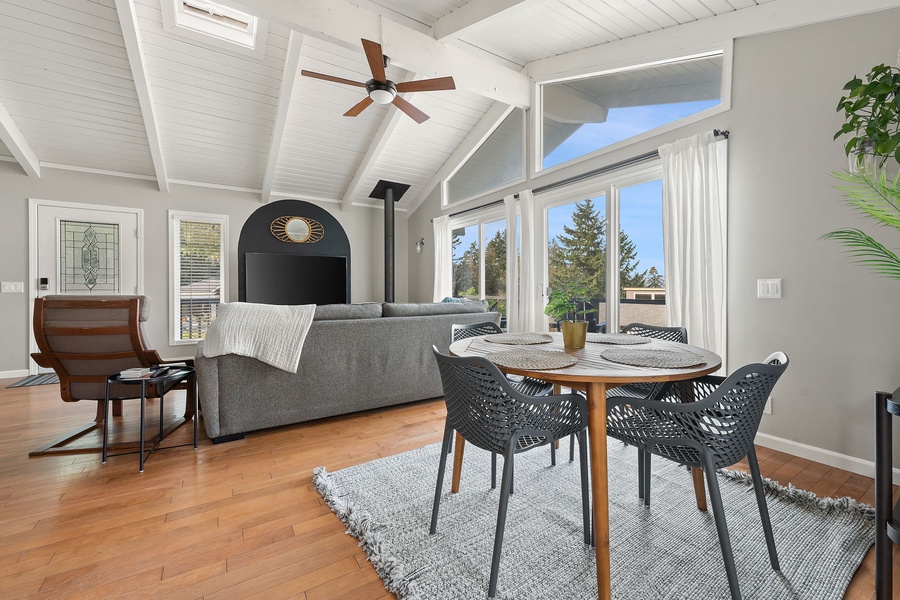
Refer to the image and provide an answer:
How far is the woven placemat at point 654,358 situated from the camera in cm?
139

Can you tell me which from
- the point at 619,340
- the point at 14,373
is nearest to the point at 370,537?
the point at 619,340

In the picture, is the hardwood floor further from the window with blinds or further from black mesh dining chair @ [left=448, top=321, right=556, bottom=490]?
the window with blinds

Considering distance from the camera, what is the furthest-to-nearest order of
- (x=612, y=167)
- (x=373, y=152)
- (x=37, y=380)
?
(x=373, y=152) → (x=37, y=380) → (x=612, y=167)

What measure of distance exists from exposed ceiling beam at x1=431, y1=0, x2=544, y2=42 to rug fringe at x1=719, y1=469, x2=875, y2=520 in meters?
3.30

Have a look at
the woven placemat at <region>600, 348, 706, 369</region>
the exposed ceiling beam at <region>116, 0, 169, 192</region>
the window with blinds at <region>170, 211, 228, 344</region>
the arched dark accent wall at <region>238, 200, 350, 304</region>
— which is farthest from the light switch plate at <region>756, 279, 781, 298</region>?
the window with blinds at <region>170, 211, 228, 344</region>

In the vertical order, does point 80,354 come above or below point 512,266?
below

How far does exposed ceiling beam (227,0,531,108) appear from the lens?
3.10 metres

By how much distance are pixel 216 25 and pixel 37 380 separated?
416 centimetres

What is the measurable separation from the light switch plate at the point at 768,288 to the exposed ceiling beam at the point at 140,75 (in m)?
4.96

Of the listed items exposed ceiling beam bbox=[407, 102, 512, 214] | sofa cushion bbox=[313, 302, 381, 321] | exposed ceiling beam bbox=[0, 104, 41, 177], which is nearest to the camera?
sofa cushion bbox=[313, 302, 381, 321]

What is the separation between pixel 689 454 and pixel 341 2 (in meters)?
3.94

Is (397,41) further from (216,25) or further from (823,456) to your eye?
(823,456)

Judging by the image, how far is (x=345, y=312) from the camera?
2910 mm

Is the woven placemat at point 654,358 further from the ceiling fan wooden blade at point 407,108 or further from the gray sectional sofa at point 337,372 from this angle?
the ceiling fan wooden blade at point 407,108
